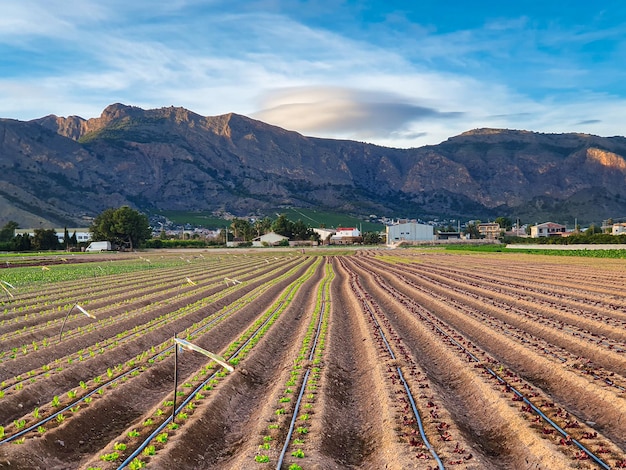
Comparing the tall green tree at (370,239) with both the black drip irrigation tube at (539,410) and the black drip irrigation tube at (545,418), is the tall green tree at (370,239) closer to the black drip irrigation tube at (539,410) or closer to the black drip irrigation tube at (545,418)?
the black drip irrigation tube at (539,410)

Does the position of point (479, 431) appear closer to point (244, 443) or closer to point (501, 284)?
point (244, 443)

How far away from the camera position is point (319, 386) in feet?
49.1

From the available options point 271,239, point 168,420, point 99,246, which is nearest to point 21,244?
point 99,246

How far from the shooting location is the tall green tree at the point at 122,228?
133250 millimetres

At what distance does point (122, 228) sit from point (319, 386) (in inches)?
4922

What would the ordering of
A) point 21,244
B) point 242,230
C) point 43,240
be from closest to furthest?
point 21,244 → point 43,240 → point 242,230

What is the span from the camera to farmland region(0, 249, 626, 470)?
1070 cm

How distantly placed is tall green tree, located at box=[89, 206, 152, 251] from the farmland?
10575cm

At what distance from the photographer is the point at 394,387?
1484 centimetres

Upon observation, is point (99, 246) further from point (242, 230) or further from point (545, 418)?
point (545, 418)

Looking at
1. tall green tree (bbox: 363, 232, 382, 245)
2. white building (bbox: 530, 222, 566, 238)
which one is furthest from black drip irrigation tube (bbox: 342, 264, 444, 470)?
white building (bbox: 530, 222, 566, 238)

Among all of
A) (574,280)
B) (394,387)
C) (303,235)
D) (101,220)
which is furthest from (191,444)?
(303,235)

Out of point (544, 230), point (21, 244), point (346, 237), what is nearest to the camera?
point (21, 244)

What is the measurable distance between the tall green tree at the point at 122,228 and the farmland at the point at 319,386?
347 ft
